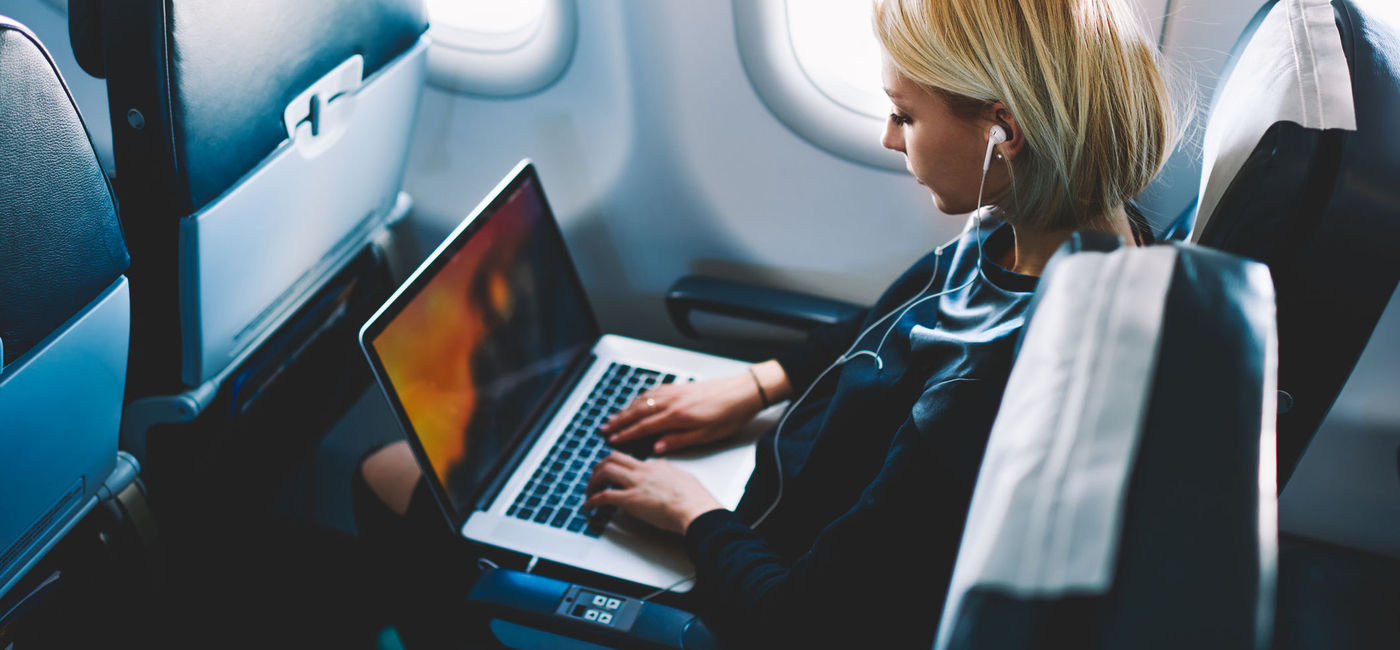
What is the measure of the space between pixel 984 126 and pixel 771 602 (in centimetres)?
56

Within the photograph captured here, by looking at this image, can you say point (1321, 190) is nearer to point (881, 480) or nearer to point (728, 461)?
point (881, 480)

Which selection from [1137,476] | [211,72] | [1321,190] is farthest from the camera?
[211,72]

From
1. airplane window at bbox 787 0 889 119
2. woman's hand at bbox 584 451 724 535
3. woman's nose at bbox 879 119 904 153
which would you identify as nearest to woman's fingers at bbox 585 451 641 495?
woman's hand at bbox 584 451 724 535

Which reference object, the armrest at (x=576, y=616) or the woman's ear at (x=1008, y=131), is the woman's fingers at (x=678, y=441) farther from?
the woman's ear at (x=1008, y=131)

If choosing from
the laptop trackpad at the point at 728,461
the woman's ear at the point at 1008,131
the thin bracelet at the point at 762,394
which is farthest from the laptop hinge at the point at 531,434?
the woman's ear at the point at 1008,131

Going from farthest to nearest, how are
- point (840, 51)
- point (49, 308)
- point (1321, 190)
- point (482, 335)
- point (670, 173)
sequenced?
point (670, 173) → point (840, 51) → point (482, 335) → point (49, 308) → point (1321, 190)

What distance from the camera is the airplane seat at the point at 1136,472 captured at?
459mm

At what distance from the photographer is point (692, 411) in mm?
1430

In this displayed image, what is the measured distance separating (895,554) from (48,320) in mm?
830

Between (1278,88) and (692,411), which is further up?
(1278,88)

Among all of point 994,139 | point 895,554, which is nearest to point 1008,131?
point 994,139

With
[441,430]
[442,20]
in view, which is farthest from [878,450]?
[442,20]

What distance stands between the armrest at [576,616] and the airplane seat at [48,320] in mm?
456

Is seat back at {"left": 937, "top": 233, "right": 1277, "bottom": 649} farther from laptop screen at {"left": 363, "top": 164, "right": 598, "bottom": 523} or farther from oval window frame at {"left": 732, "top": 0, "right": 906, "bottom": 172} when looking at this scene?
oval window frame at {"left": 732, "top": 0, "right": 906, "bottom": 172}
